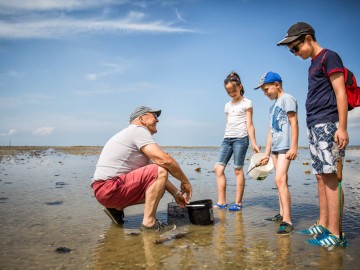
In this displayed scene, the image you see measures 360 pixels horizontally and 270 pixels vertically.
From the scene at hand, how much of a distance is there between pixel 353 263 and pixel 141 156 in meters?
2.93

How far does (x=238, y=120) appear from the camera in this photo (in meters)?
5.85

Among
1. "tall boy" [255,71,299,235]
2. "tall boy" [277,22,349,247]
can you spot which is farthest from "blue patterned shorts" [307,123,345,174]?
"tall boy" [255,71,299,235]

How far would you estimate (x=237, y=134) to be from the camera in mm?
5828

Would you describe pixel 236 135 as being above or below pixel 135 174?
above

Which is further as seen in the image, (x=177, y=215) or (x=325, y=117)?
(x=177, y=215)

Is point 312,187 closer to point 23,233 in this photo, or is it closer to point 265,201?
point 265,201

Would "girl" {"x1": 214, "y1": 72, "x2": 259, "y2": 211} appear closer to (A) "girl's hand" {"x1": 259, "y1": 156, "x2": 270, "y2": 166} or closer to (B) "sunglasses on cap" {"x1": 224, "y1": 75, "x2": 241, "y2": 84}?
(B) "sunglasses on cap" {"x1": 224, "y1": 75, "x2": 241, "y2": 84}

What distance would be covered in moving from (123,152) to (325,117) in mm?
2730

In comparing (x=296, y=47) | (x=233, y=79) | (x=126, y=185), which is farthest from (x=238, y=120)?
(x=126, y=185)

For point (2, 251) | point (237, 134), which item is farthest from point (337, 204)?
point (2, 251)

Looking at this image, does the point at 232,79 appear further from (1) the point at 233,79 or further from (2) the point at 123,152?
(2) the point at 123,152

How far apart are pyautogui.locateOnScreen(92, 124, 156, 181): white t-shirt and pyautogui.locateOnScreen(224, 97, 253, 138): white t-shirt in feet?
7.35

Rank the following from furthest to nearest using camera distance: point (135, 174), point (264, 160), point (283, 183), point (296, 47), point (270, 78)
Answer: point (264, 160)
point (270, 78)
point (283, 183)
point (135, 174)
point (296, 47)

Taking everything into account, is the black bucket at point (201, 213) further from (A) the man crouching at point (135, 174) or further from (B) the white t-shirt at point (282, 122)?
(B) the white t-shirt at point (282, 122)
